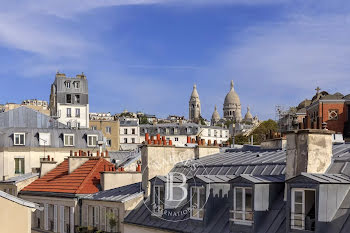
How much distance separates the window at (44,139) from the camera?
58.2 meters

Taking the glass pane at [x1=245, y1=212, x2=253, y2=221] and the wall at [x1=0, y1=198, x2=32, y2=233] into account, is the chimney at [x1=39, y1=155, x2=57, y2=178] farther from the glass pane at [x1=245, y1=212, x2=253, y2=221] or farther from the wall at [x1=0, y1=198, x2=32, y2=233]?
the glass pane at [x1=245, y1=212, x2=253, y2=221]

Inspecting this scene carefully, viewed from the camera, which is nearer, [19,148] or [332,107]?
[19,148]

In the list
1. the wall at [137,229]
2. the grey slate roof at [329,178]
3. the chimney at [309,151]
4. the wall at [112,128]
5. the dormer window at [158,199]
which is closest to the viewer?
the grey slate roof at [329,178]

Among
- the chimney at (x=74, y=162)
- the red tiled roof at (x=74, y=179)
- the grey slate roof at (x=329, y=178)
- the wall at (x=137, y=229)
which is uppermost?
the grey slate roof at (x=329, y=178)

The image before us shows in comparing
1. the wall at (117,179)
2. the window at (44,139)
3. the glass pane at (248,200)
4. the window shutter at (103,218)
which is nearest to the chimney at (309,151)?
the glass pane at (248,200)

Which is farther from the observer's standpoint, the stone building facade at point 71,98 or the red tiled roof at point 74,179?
the stone building facade at point 71,98

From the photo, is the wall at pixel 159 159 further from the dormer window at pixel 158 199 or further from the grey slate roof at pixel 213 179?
the grey slate roof at pixel 213 179

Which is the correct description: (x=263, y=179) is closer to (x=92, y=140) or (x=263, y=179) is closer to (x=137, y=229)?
(x=137, y=229)

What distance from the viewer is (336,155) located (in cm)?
1800

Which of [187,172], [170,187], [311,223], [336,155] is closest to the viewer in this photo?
[311,223]

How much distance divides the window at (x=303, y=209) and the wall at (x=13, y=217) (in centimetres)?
982

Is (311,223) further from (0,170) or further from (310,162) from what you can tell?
(0,170)

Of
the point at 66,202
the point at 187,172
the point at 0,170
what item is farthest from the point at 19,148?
the point at 187,172

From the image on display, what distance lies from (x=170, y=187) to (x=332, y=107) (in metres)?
56.7
